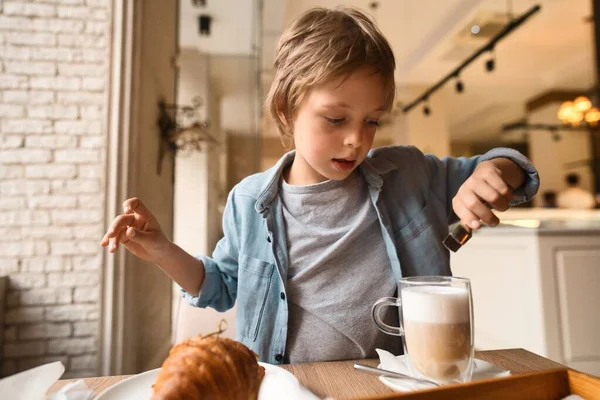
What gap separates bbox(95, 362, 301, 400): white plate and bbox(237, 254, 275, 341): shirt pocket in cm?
31

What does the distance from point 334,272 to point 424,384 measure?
15.5 inches

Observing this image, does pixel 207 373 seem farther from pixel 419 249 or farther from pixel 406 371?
pixel 419 249

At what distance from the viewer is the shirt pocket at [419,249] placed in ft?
3.05

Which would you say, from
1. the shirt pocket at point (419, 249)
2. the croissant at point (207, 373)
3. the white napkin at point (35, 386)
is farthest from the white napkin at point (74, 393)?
the shirt pocket at point (419, 249)

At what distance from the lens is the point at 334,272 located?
91 cm

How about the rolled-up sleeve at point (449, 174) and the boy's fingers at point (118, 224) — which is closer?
the boy's fingers at point (118, 224)

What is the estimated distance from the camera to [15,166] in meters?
1.88

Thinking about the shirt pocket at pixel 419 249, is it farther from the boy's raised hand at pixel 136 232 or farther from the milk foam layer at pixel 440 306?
the boy's raised hand at pixel 136 232

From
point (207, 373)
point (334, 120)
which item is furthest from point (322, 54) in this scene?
point (207, 373)

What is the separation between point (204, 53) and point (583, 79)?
6.01 meters

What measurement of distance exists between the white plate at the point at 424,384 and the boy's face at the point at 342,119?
39 cm

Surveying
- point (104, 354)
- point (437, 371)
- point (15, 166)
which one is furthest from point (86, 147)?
point (437, 371)

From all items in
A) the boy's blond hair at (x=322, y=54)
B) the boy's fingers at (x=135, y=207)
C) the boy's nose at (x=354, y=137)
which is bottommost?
the boy's fingers at (x=135, y=207)

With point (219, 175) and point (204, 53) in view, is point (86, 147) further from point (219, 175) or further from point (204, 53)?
point (204, 53)
